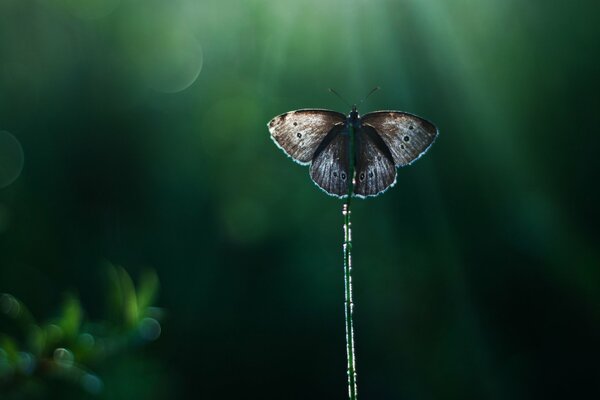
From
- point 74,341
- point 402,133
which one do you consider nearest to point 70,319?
point 74,341

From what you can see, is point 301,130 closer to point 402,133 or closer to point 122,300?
point 402,133

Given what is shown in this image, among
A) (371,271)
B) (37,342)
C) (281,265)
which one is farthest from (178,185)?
(37,342)

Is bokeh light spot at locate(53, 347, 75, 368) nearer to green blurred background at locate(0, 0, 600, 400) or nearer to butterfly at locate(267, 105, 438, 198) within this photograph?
butterfly at locate(267, 105, 438, 198)

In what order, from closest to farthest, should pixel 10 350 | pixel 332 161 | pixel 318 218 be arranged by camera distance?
pixel 10 350, pixel 332 161, pixel 318 218

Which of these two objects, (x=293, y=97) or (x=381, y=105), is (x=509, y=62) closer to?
(x=381, y=105)

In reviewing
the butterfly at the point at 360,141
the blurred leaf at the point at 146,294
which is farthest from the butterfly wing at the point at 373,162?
the blurred leaf at the point at 146,294

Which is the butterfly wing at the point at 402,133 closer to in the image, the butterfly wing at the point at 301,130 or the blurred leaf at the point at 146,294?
the butterfly wing at the point at 301,130
